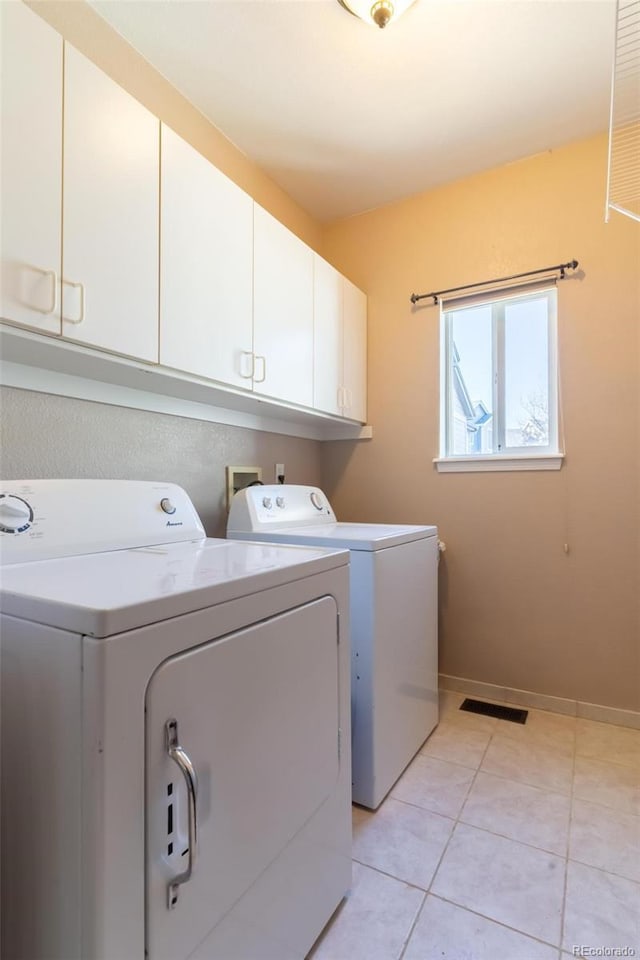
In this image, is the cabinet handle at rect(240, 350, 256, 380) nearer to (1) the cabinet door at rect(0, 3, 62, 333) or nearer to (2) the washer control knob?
(1) the cabinet door at rect(0, 3, 62, 333)

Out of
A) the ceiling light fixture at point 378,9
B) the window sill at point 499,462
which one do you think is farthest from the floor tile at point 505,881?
the ceiling light fixture at point 378,9

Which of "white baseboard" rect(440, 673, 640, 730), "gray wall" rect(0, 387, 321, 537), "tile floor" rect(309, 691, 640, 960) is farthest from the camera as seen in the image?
"white baseboard" rect(440, 673, 640, 730)

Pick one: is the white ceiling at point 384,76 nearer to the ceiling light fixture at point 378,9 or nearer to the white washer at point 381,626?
the ceiling light fixture at point 378,9

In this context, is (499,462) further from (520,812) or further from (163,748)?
(163,748)

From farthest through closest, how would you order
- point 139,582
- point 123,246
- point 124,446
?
point 124,446 < point 123,246 < point 139,582

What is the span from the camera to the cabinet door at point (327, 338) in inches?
84.7

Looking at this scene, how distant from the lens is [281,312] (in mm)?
1896

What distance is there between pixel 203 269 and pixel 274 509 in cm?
97

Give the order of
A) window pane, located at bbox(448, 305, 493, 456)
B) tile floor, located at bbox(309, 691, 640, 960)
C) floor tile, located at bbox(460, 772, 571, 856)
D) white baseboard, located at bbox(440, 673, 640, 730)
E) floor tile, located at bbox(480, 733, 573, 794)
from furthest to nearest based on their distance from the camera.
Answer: window pane, located at bbox(448, 305, 493, 456) < white baseboard, located at bbox(440, 673, 640, 730) < floor tile, located at bbox(480, 733, 573, 794) < floor tile, located at bbox(460, 772, 571, 856) < tile floor, located at bbox(309, 691, 640, 960)

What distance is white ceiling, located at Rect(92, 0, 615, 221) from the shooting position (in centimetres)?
153

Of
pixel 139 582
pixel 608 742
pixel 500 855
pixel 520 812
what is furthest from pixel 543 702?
pixel 139 582

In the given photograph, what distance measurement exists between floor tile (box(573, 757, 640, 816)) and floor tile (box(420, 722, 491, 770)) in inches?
13.8

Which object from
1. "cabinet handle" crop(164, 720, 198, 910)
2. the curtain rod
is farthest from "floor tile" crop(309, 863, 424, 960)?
the curtain rod

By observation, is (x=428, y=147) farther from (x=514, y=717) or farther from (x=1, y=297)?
(x=514, y=717)
